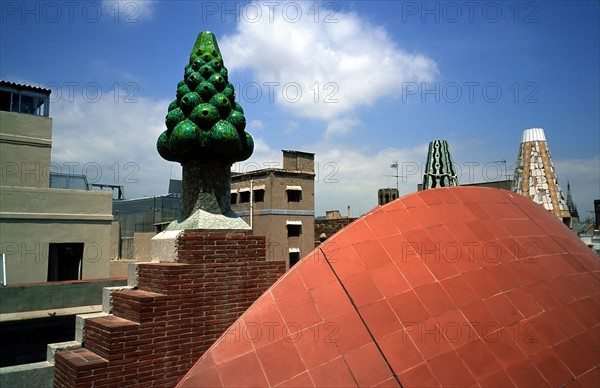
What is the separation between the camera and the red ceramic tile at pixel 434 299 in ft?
14.8

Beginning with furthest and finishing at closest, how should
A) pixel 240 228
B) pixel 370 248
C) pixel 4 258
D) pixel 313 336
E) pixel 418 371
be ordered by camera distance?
1. pixel 4 258
2. pixel 240 228
3. pixel 370 248
4. pixel 313 336
5. pixel 418 371

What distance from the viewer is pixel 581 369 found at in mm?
4531

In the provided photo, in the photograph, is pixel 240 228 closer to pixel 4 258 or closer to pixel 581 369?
pixel 581 369

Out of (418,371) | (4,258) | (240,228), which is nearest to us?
(418,371)

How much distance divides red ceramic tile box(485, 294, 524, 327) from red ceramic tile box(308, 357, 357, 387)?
5.83 ft

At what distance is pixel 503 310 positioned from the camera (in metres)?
4.67

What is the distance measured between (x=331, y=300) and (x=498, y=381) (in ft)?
5.87

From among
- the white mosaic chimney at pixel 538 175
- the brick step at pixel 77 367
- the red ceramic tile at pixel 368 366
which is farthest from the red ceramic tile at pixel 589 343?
the white mosaic chimney at pixel 538 175

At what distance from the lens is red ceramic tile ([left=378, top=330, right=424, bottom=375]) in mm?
4089

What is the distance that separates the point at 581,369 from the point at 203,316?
14.6 ft

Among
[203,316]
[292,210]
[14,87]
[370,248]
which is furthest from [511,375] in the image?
[292,210]

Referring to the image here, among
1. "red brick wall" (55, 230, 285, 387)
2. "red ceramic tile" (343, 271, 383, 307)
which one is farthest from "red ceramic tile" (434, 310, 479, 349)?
"red brick wall" (55, 230, 285, 387)

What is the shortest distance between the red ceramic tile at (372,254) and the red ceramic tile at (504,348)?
1.30 m

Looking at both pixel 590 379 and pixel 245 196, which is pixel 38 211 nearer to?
pixel 245 196
